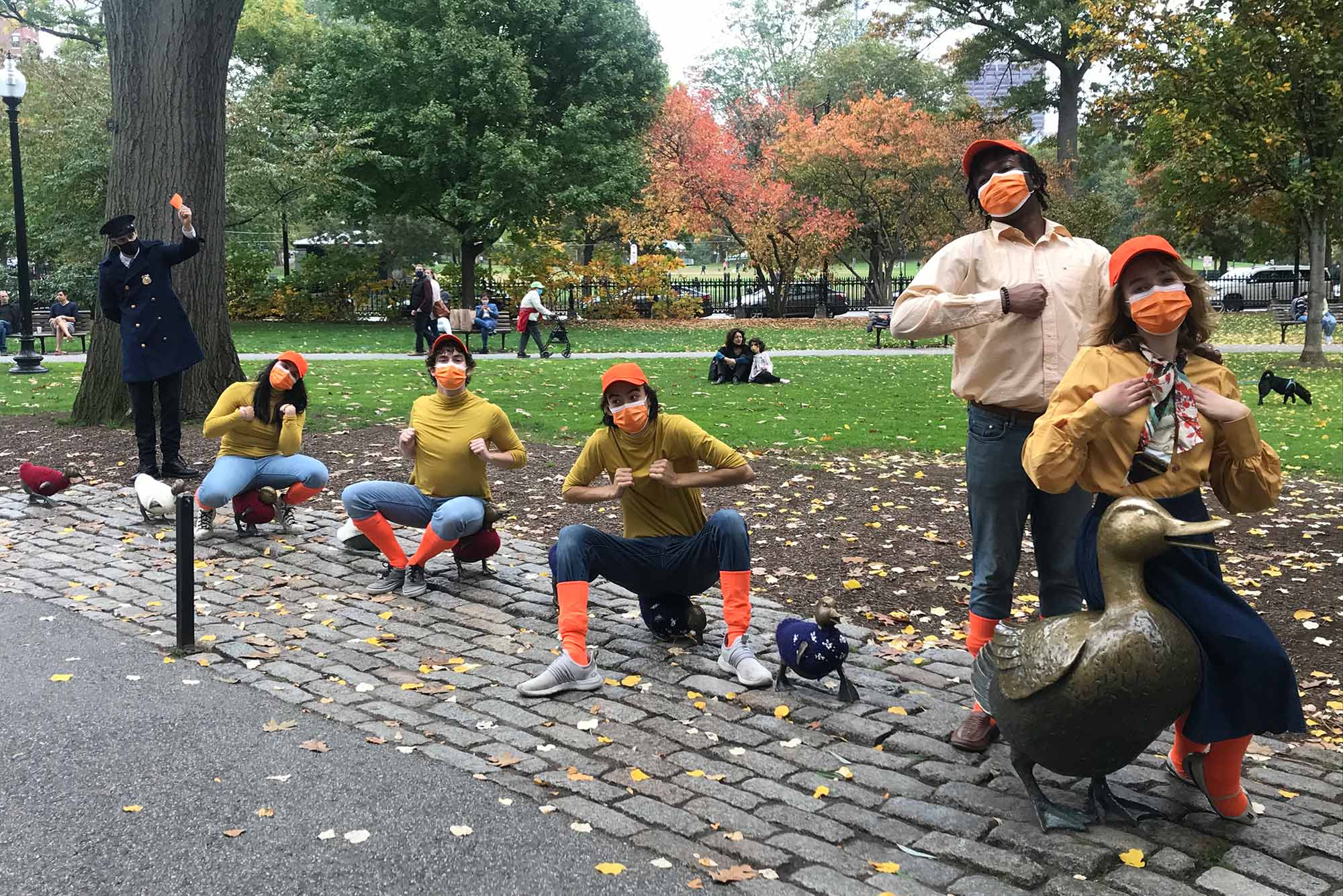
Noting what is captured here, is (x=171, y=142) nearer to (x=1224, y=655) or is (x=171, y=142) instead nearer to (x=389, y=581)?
(x=389, y=581)

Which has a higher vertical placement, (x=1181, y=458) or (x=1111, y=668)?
(x=1181, y=458)

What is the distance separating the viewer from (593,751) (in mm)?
4430

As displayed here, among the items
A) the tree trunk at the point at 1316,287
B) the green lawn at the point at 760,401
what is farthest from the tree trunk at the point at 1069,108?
the green lawn at the point at 760,401

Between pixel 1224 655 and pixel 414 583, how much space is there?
14.3ft

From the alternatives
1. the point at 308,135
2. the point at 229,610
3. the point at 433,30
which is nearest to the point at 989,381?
the point at 229,610

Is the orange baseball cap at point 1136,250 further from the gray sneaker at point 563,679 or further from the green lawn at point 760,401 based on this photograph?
the green lawn at point 760,401

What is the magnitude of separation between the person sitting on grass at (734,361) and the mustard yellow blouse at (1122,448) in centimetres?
1303

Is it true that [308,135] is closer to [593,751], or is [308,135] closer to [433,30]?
[433,30]

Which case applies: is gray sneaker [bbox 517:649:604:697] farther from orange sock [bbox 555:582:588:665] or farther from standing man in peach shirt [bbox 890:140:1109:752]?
standing man in peach shirt [bbox 890:140:1109:752]

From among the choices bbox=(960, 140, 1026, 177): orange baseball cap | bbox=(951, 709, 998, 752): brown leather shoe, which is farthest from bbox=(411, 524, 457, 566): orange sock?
bbox=(960, 140, 1026, 177): orange baseball cap

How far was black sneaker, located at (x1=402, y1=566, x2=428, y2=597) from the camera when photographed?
6570mm

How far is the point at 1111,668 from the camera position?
11.1 ft

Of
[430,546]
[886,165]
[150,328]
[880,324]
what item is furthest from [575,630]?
[886,165]

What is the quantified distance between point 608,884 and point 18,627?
396cm
